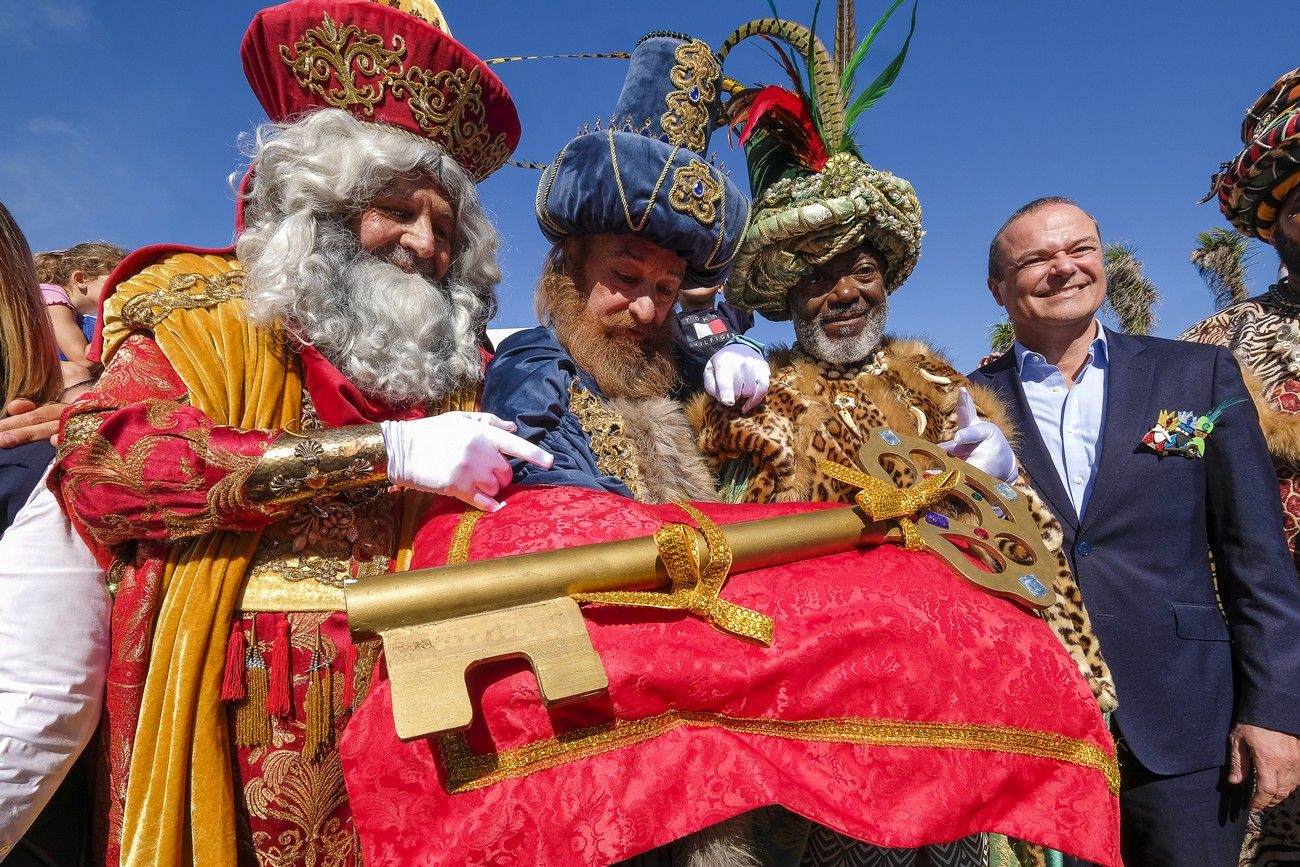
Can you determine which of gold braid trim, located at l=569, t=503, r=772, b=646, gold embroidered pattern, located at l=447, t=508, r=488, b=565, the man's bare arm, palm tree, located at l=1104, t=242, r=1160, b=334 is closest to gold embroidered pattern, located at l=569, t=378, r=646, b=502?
gold embroidered pattern, located at l=447, t=508, r=488, b=565

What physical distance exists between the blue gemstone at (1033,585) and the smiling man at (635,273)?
3.52ft

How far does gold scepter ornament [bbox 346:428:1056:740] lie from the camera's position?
3.74ft

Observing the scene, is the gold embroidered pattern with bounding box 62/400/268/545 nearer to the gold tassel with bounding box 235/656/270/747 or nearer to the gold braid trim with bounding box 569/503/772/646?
the gold tassel with bounding box 235/656/270/747

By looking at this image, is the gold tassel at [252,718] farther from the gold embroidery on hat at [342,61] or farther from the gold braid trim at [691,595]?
the gold embroidery on hat at [342,61]

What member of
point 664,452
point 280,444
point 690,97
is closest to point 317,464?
point 280,444

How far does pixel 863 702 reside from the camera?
1413mm

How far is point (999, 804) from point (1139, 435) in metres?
2.01

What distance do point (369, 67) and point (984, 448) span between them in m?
2.52

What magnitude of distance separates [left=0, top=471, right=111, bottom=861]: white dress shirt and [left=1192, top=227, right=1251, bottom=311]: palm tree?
2416 cm

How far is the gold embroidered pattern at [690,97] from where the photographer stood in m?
2.74

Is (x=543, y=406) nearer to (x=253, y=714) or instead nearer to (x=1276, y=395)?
(x=253, y=714)

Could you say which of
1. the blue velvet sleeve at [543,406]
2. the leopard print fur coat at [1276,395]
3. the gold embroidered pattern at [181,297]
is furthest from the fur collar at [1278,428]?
the gold embroidered pattern at [181,297]

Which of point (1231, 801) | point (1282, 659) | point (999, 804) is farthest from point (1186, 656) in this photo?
point (999, 804)

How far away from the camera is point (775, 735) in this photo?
1381 mm
